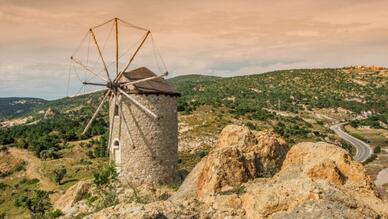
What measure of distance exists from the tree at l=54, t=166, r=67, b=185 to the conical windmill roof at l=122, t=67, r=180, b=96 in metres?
26.2

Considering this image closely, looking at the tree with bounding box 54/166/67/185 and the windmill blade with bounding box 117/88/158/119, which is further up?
the windmill blade with bounding box 117/88/158/119

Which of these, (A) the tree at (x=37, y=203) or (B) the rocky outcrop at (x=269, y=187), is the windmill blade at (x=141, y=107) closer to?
(B) the rocky outcrop at (x=269, y=187)

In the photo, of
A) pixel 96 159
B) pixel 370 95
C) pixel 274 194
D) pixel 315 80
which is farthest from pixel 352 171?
pixel 315 80

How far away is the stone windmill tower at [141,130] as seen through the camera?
31.8 metres

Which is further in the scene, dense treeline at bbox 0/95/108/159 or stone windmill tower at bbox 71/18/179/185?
dense treeline at bbox 0/95/108/159

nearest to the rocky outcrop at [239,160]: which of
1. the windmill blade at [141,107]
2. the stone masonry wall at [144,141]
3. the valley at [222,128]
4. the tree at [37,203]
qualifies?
the valley at [222,128]

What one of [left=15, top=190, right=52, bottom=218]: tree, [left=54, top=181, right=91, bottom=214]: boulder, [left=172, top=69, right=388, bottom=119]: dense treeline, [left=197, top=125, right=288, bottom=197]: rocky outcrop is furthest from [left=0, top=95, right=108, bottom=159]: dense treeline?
[left=172, top=69, right=388, bottom=119]: dense treeline

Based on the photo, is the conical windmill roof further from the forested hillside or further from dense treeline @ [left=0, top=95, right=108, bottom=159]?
the forested hillside

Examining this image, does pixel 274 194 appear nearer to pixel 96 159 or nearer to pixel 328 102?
pixel 96 159

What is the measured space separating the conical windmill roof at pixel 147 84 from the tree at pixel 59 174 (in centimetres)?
2616

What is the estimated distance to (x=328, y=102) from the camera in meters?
148

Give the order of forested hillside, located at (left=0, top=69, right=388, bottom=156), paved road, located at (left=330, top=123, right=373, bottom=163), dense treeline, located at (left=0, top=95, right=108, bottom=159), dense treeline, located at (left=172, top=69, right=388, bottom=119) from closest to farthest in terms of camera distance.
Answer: dense treeline, located at (left=0, top=95, right=108, bottom=159), paved road, located at (left=330, top=123, right=373, bottom=163), forested hillside, located at (left=0, top=69, right=388, bottom=156), dense treeline, located at (left=172, top=69, right=388, bottom=119)

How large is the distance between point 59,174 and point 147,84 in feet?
91.4

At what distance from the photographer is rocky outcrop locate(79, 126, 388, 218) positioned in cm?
1062
